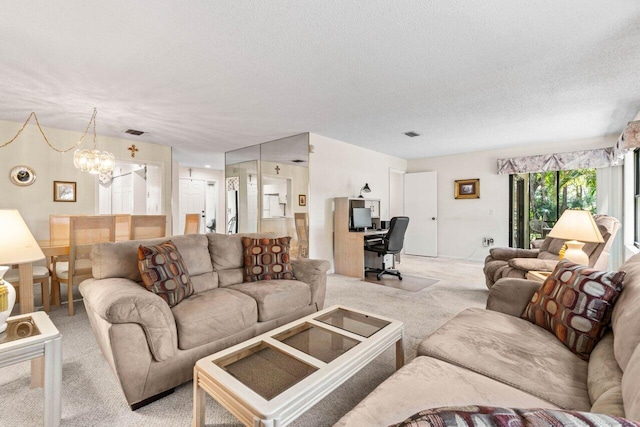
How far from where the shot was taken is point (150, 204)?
6.22 m

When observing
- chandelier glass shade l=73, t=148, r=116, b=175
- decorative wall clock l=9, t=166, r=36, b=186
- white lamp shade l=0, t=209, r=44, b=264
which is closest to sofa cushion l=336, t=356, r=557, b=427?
white lamp shade l=0, t=209, r=44, b=264

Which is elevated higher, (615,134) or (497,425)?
(615,134)

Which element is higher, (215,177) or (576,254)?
(215,177)

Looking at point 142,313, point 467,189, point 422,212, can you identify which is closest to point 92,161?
point 142,313

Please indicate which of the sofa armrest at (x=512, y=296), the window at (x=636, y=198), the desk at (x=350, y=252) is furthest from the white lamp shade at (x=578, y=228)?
the window at (x=636, y=198)

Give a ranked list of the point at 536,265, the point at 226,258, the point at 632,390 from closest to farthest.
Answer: the point at 632,390 → the point at 226,258 → the point at 536,265

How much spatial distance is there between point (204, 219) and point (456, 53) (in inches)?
308

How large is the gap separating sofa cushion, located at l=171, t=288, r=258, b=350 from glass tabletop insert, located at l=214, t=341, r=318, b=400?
1.46 ft

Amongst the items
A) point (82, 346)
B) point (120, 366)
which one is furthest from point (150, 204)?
point (120, 366)

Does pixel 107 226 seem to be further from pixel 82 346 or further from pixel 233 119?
pixel 233 119

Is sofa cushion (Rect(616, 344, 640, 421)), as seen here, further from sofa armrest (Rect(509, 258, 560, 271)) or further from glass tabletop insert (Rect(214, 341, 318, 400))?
sofa armrest (Rect(509, 258, 560, 271))

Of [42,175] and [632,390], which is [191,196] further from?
[632,390]

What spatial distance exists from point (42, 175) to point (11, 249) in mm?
3848

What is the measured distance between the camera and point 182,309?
1.86m
